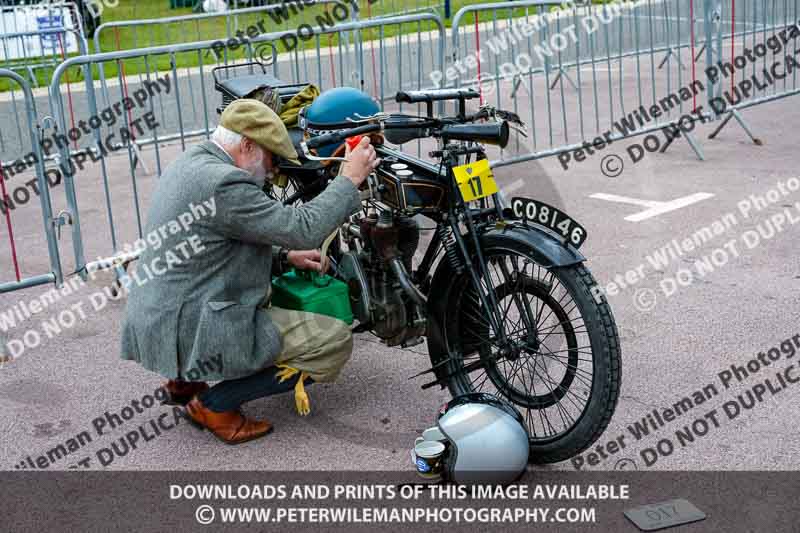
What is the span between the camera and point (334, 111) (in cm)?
410

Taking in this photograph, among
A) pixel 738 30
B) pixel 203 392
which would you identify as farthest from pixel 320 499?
pixel 738 30

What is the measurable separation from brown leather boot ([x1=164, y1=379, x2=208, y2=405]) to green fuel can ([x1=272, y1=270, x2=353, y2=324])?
1.48 ft

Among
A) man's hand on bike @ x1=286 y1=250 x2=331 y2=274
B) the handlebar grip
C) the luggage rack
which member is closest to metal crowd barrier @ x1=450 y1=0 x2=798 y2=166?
the luggage rack

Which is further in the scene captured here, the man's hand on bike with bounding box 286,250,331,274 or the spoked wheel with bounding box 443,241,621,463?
the man's hand on bike with bounding box 286,250,331,274

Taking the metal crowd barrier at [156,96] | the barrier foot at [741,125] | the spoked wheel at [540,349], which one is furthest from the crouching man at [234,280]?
the barrier foot at [741,125]

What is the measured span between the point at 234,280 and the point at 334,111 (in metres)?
0.77

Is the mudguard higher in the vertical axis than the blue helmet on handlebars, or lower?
lower

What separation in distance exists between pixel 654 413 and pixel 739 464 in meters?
0.48

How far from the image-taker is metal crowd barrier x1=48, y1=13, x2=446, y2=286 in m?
5.81

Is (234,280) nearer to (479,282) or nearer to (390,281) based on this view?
(390,281)

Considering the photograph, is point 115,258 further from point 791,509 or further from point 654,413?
point 791,509

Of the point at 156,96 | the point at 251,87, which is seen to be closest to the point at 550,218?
the point at 251,87

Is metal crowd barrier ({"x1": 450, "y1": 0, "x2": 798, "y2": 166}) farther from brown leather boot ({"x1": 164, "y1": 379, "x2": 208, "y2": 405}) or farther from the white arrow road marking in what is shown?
brown leather boot ({"x1": 164, "y1": 379, "x2": 208, "y2": 405})

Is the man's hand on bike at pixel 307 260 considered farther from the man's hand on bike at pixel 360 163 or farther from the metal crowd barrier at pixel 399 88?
the metal crowd barrier at pixel 399 88
